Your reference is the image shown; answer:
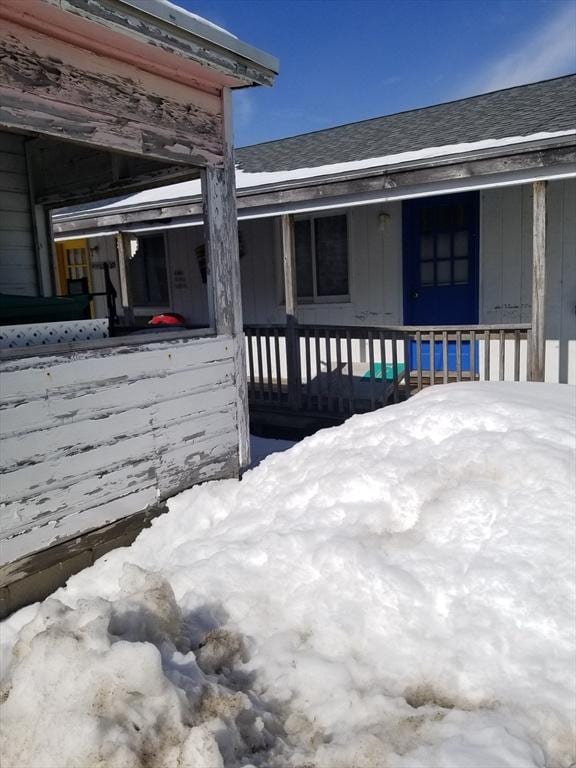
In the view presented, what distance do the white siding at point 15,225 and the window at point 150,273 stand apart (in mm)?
5362

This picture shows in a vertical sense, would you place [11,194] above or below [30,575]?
above

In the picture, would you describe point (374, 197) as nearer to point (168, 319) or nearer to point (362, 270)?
point (362, 270)

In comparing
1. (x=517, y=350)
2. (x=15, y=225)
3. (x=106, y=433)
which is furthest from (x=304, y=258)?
(x=106, y=433)

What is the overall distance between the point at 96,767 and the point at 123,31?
3390 mm

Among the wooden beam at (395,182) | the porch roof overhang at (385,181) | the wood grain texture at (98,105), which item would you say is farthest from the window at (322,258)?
the wood grain texture at (98,105)

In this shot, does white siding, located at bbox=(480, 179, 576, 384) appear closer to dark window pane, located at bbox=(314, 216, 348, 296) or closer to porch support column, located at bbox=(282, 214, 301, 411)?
dark window pane, located at bbox=(314, 216, 348, 296)

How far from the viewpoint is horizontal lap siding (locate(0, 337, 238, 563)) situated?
10.5 feet

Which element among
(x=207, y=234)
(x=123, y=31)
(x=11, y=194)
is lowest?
(x=207, y=234)

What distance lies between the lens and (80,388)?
3.46 metres

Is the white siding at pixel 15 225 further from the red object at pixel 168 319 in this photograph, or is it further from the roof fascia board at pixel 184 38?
the red object at pixel 168 319

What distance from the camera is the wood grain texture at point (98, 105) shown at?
300 centimetres

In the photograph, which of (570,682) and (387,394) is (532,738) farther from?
(387,394)

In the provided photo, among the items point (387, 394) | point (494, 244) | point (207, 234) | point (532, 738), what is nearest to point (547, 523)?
point (532, 738)

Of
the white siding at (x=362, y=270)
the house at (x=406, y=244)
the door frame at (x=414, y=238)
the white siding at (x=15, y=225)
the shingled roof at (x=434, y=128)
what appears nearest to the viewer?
the white siding at (x=15, y=225)
